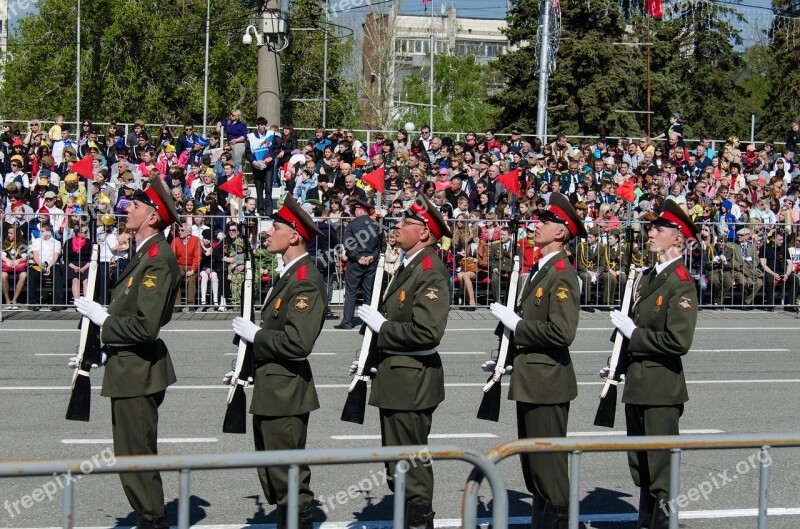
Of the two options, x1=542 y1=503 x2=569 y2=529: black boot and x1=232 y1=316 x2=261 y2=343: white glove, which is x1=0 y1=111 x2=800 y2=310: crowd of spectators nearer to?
x1=232 y1=316 x2=261 y2=343: white glove

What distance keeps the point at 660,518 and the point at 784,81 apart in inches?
2232

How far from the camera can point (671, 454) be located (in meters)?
4.67

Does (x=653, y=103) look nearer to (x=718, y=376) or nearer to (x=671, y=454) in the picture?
(x=718, y=376)

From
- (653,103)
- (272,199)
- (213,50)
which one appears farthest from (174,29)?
(272,199)

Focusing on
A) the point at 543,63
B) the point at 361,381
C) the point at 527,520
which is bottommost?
the point at 527,520

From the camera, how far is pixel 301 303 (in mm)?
6504

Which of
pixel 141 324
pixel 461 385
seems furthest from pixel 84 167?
pixel 141 324

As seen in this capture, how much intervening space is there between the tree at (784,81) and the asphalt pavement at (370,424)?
4290 centimetres

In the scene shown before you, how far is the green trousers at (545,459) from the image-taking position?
6301mm

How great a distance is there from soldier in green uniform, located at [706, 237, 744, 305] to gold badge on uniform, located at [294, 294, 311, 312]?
1316cm

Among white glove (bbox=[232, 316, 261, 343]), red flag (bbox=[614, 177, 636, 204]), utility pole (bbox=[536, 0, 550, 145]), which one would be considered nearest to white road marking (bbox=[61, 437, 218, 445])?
white glove (bbox=[232, 316, 261, 343])

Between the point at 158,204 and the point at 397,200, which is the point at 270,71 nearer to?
the point at 397,200

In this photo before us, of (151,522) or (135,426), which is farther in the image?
(135,426)

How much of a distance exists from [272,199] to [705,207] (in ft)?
28.8
